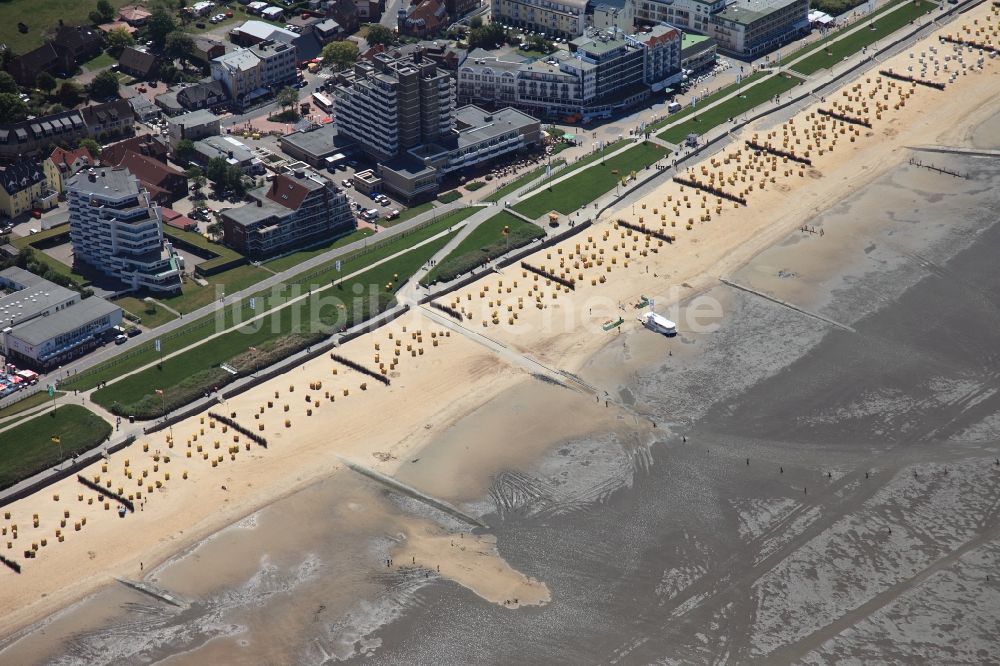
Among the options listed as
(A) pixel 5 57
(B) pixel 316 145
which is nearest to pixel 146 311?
(B) pixel 316 145

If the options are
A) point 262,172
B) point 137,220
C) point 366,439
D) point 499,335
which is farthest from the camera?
point 262,172

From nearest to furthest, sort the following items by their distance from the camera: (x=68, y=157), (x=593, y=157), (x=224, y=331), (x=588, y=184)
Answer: (x=224, y=331)
(x=588, y=184)
(x=68, y=157)
(x=593, y=157)

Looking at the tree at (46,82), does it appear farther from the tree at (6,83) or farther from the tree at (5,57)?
the tree at (5,57)

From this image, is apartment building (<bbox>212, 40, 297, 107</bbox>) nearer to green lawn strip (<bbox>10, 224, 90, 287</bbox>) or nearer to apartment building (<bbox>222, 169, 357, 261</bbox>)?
apartment building (<bbox>222, 169, 357, 261</bbox>)

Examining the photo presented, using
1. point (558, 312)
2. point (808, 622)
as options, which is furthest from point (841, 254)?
point (808, 622)

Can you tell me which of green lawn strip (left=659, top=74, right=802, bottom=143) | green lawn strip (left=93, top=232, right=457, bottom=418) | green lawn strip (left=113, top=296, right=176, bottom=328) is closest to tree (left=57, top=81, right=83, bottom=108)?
green lawn strip (left=113, top=296, right=176, bottom=328)

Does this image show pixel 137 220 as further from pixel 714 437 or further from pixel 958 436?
pixel 958 436

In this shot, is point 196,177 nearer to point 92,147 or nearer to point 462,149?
point 92,147
